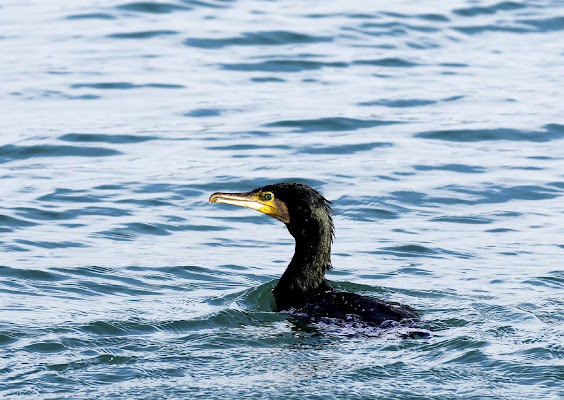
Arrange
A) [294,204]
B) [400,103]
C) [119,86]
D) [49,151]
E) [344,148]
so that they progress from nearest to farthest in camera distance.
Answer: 1. [294,204]
2. [49,151]
3. [344,148]
4. [400,103]
5. [119,86]

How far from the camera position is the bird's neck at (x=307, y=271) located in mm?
9406

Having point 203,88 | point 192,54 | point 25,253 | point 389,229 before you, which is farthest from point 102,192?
point 192,54

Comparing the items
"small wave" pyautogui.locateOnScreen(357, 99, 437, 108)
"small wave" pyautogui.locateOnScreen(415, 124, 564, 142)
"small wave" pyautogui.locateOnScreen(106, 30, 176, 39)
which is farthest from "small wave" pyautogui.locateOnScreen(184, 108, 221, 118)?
"small wave" pyautogui.locateOnScreen(106, 30, 176, 39)

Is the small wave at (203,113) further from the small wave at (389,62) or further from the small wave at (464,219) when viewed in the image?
the small wave at (464,219)

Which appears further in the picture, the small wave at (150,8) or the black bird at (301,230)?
the small wave at (150,8)

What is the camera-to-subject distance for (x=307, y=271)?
9430 mm

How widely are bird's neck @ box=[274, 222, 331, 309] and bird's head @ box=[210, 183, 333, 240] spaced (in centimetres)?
4

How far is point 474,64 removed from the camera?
1941 centimetres

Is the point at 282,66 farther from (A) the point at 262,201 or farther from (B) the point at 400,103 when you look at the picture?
(A) the point at 262,201

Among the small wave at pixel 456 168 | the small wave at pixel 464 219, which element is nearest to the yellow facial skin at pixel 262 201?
the small wave at pixel 464 219

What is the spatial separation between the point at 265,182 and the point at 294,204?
14.1 ft

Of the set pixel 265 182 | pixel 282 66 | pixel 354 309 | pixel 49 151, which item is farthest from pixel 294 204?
pixel 282 66

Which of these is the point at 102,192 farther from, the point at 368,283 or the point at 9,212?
the point at 368,283

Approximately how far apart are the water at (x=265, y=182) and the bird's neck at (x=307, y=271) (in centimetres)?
29
